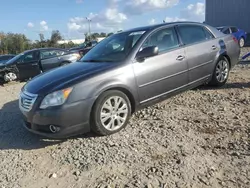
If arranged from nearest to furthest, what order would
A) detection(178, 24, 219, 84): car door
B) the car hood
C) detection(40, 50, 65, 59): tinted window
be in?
the car hood → detection(178, 24, 219, 84): car door → detection(40, 50, 65, 59): tinted window

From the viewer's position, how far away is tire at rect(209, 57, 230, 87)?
5922 millimetres

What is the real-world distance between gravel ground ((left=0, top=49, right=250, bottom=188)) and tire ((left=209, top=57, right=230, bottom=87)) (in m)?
0.94

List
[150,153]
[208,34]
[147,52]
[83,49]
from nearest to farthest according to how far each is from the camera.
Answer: [150,153] < [147,52] < [208,34] < [83,49]

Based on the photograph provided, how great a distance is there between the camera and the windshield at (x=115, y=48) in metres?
4.58

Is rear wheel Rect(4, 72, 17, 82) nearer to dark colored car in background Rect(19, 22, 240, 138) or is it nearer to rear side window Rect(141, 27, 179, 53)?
dark colored car in background Rect(19, 22, 240, 138)

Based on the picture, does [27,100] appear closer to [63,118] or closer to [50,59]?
[63,118]

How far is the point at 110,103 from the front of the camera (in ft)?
13.4

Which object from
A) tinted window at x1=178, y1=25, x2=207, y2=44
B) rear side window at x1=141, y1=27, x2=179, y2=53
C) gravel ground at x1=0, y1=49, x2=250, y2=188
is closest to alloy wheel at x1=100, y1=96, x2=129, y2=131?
gravel ground at x1=0, y1=49, x2=250, y2=188

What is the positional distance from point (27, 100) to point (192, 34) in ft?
11.2

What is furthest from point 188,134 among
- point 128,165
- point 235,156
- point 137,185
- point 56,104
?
point 56,104

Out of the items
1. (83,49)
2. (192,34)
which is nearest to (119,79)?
(192,34)

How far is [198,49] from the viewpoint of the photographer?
5398 mm

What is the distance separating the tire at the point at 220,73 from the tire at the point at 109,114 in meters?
2.53

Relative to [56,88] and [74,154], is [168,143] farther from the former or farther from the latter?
[56,88]
